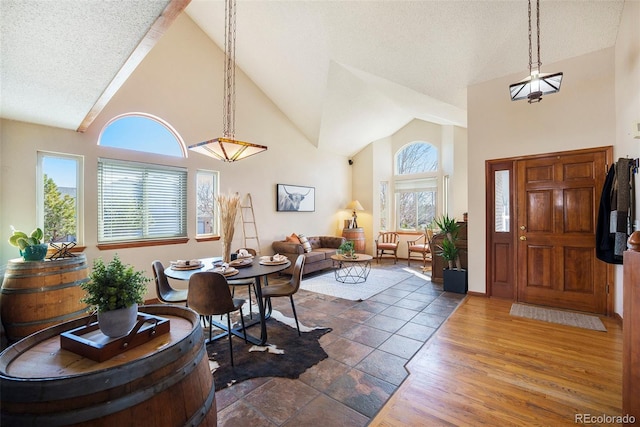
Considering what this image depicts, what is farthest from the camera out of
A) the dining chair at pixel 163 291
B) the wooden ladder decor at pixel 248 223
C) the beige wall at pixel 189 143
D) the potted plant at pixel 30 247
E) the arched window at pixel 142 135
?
the wooden ladder decor at pixel 248 223

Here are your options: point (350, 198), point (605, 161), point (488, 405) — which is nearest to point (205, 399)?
point (488, 405)

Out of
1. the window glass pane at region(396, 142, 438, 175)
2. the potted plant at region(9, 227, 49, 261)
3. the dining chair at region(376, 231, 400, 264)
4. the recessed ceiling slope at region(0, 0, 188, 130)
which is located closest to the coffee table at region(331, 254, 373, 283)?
the dining chair at region(376, 231, 400, 264)

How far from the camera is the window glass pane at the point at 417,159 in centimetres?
717

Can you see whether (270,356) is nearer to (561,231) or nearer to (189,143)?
(189,143)

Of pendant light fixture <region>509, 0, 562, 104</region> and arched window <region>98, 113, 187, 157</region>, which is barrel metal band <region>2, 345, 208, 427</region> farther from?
arched window <region>98, 113, 187, 157</region>

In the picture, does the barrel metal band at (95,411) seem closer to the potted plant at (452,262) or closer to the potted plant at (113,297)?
the potted plant at (113,297)

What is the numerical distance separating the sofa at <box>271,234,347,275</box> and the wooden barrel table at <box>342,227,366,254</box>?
2.51 ft

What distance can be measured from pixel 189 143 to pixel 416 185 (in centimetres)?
553

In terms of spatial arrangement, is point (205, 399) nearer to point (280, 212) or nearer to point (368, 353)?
point (368, 353)

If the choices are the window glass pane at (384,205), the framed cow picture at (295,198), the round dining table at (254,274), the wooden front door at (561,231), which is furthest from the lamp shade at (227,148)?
the window glass pane at (384,205)

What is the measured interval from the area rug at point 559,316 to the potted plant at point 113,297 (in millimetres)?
3935

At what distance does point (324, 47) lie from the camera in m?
4.27

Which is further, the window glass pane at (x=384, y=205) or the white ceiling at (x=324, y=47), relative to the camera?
the window glass pane at (x=384, y=205)

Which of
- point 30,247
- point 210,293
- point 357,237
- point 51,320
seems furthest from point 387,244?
point 30,247
